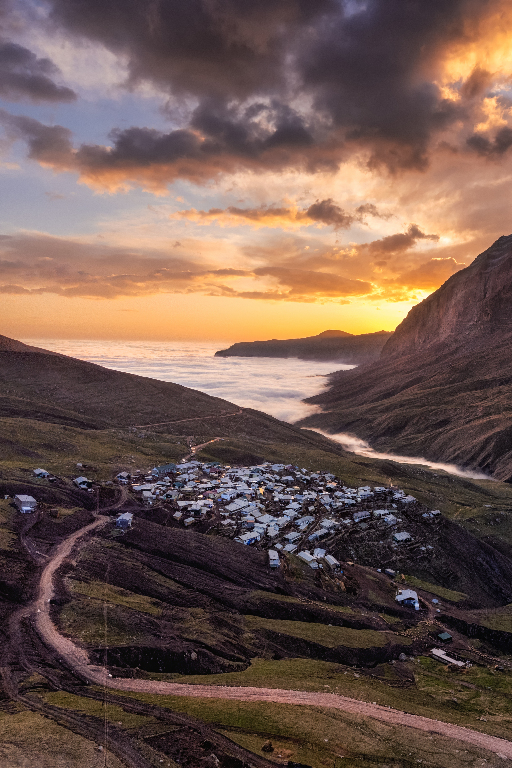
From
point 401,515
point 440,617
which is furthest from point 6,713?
point 401,515

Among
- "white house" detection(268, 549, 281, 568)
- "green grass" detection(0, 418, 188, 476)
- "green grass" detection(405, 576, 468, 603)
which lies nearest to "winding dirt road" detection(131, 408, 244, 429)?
"green grass" detection(0, 418, 188, 476)

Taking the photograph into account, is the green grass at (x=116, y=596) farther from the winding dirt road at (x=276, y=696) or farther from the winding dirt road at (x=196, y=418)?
the winding dirt road at (x=196, y=418)

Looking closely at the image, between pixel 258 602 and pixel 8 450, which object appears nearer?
pixel 258 602

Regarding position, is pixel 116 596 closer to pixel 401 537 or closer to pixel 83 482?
pixel 83 482

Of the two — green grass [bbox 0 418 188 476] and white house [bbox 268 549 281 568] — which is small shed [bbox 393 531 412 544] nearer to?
white house [bbox 268 549 281 568]

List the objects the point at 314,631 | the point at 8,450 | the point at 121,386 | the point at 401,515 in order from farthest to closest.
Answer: the point at 121,386 → the point at 8,450 → the point at 401,515 → the point at 314,631

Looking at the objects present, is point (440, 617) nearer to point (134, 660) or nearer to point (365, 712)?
point (365, 712)
